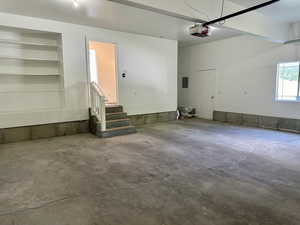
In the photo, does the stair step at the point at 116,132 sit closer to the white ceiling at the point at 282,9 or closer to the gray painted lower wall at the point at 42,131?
the gray painted lower wall at the point at 42,131

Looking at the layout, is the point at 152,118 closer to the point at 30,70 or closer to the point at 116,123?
the point at 116,123

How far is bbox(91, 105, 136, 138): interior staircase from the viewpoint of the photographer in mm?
5529

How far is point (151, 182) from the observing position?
2.86m

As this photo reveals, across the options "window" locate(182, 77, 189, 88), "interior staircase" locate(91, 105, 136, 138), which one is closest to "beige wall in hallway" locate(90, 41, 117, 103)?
"interior staircase" locate(91, 105, 136, 138)

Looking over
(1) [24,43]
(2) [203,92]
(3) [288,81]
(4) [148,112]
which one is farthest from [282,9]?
(1) [24,43]

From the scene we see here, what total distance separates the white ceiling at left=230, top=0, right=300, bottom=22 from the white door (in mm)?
3039

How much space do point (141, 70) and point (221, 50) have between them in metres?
3.21

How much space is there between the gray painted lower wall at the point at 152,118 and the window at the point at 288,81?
3.71 metres

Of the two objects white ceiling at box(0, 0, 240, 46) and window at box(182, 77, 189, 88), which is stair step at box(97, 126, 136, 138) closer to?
white ceiling at box(0, 0, 240, 46)

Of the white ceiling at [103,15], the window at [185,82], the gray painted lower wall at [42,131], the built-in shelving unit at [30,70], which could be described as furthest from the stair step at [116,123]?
the window at [185,82]

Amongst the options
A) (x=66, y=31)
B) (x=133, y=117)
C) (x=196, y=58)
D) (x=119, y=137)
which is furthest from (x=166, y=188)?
(x=196, y=58)

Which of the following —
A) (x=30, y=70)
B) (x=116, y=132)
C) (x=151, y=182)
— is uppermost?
(x=30, y=70)

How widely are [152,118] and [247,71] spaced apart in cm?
374

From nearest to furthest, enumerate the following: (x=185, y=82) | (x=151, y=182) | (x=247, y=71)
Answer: (x=151, y=182), (x=247, y=71), (x=185, y=82)
